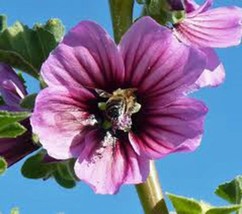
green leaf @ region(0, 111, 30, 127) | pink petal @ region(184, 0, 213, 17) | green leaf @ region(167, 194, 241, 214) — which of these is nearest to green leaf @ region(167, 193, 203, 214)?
green leaf @ region(167, 194, 241, 214)

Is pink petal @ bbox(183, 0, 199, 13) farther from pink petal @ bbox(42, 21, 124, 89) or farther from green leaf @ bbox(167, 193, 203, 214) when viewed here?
green leaf @ bbox(167, 193, 203, 214)

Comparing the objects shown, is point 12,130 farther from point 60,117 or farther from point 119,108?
point 119,108

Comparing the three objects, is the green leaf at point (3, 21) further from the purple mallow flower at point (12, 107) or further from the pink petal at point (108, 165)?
the pink petal at point (108, 165)

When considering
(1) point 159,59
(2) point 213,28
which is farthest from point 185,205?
(2) point 213,28

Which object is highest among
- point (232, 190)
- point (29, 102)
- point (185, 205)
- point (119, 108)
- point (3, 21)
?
point (3, 21)

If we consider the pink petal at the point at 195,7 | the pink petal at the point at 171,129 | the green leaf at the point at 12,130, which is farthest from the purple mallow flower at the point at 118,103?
the pink petal at the point at 195,7

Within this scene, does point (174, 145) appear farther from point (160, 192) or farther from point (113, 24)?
point (113, 24)

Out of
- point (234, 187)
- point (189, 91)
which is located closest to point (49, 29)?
point (189, 91)
